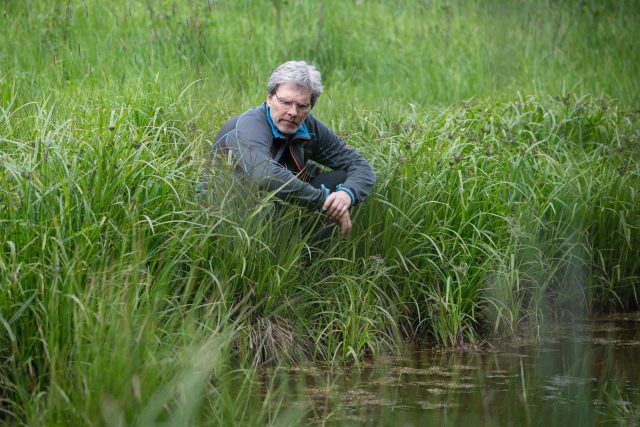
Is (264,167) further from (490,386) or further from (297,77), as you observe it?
(490,386)

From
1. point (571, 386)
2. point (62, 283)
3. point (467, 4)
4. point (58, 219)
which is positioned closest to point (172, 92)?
point (58, 219)

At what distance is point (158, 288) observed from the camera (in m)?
3.75

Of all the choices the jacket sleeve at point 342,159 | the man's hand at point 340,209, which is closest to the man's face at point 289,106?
the jacket sleeve at point 342,159

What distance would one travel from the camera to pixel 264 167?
4359 mm

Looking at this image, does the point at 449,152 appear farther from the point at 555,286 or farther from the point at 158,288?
the point at 158,288

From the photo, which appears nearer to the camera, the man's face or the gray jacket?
the gray jacket

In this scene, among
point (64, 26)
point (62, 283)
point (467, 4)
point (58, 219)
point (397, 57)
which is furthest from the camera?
point (467, 4)

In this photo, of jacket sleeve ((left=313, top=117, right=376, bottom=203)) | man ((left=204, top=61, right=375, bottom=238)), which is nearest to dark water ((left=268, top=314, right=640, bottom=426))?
man ((left=204, top=61, right=375, bottom=238))

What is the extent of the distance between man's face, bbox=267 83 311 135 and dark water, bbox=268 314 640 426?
123 cm

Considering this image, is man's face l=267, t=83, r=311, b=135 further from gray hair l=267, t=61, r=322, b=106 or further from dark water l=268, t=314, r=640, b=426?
dark water l=268, t=314, r=640, b=426

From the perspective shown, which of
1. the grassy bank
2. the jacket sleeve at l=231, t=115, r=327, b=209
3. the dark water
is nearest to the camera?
the grassy bank

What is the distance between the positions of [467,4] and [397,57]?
1499 millimetres

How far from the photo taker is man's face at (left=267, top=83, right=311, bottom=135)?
15.1 ft

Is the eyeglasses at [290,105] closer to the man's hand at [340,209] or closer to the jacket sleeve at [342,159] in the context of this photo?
the jacket sleeve at [342,159]
